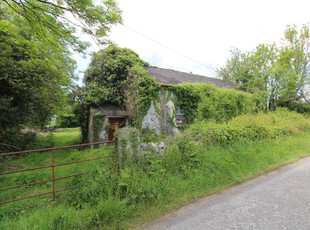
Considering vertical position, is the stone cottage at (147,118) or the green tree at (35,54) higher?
the green tree at (35,54)

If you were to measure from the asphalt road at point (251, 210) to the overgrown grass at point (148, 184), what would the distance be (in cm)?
26

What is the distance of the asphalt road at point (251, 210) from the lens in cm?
281

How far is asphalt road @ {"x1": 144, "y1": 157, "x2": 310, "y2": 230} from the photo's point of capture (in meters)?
2.81

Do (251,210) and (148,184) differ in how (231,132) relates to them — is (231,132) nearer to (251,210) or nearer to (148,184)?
(251,210)

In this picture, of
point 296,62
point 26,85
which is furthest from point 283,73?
point 26,85

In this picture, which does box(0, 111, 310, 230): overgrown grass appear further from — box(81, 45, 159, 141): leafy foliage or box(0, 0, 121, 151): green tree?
box(81, 45, 159, 141): leafy foliage

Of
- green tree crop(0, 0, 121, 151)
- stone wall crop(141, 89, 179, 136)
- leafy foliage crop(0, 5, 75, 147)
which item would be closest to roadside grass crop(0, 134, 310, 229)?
green tree crop(0, 0, 121, 151)

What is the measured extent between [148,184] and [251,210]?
215 centimetres

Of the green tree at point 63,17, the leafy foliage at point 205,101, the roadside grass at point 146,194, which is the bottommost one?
the roadside grass at point 146,194

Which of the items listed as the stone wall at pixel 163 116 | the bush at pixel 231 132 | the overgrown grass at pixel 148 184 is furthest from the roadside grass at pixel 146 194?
the stone wall at pixel 163 116

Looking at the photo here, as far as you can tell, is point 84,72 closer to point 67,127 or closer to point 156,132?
A: point 156,132

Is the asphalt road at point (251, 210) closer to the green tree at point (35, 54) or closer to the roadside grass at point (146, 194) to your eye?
the roadside grass at point (146, 194)

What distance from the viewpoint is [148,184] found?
3.59 meters

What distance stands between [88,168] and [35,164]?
17.5ft
